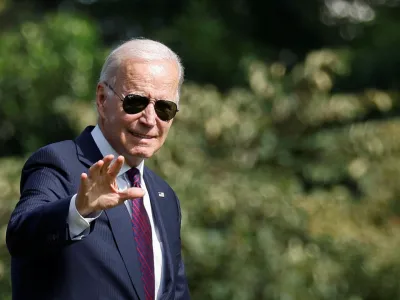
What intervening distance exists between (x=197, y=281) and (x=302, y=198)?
2.70 metres

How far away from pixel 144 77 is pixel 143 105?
0.27ft

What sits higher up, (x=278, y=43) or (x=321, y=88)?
(x=321, y=88)

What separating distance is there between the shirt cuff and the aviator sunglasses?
387 millimetres

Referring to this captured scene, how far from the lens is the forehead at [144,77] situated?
8.92 feet

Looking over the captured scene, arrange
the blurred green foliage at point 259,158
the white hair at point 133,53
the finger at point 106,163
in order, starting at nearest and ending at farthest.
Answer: the finger at point 106,163 < the white hair at point 133,53 < the blurred green foliage at point 259,158

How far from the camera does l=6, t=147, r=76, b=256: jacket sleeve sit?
241 centimetres

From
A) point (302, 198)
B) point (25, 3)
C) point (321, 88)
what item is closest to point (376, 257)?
point (302, 198)

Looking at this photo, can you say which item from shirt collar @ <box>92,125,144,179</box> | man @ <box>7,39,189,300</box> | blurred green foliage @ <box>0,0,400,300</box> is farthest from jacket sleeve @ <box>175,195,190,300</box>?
blurred green foliage @ <box>0,0,400,300</box>

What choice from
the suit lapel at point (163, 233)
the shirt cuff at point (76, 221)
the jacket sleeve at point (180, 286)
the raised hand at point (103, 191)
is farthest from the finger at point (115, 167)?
the jacket sleeve at point (180, 286)

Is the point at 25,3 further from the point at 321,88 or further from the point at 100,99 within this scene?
the point at 100,99

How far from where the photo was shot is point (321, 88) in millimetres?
11219

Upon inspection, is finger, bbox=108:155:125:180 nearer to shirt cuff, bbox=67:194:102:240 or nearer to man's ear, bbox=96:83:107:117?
shirt cuff, bbox=67:194:102:240

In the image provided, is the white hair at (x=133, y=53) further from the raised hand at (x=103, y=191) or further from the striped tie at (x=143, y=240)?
the raised hand at (x=103, y=191)

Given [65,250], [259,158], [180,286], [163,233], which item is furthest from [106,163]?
[259,158]
